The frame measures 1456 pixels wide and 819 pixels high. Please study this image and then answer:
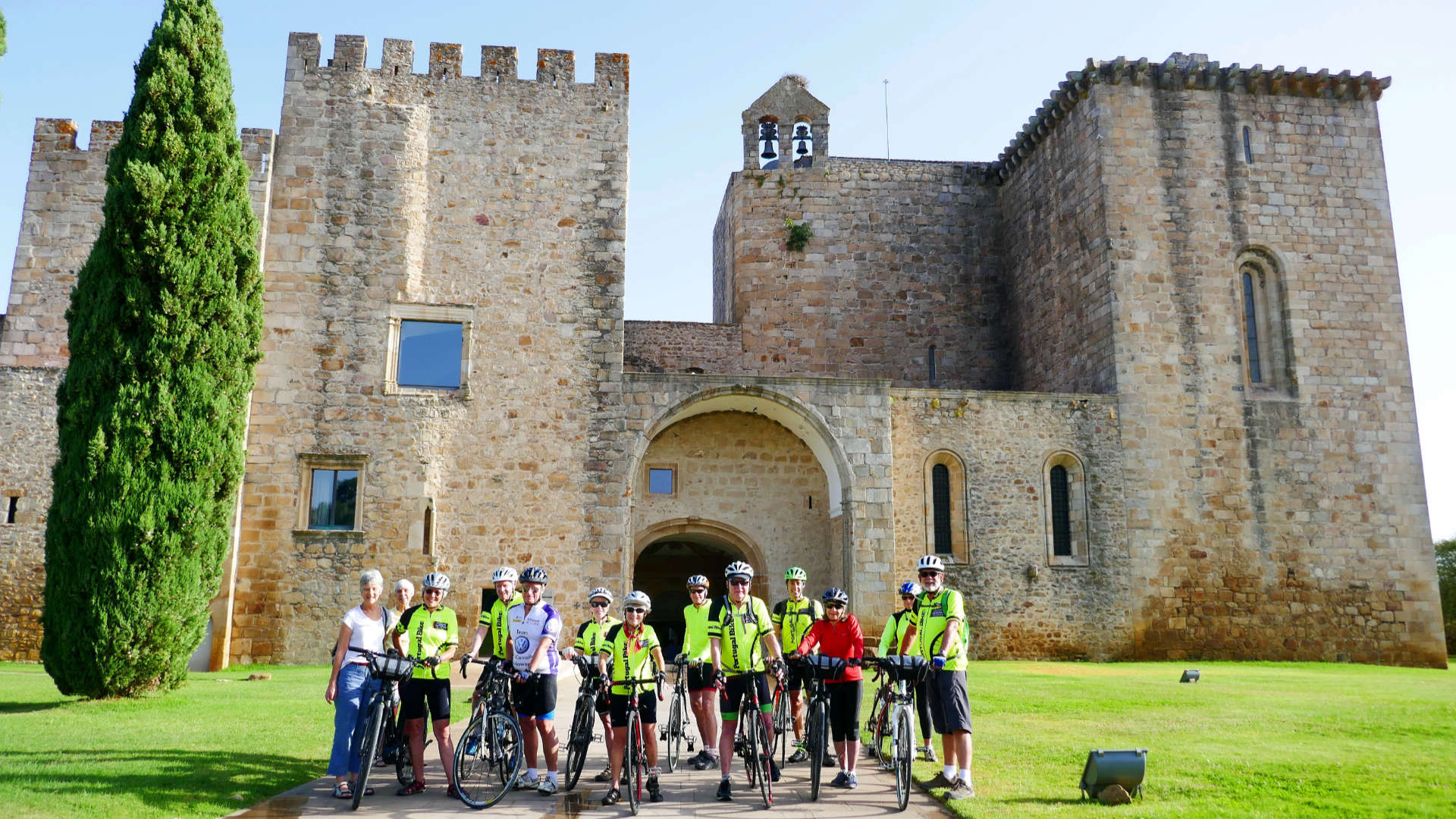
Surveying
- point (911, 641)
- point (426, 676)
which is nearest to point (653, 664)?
point (426, 676)

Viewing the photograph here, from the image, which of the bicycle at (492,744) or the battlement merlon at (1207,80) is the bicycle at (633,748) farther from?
the battlement merlon at (1207,80)

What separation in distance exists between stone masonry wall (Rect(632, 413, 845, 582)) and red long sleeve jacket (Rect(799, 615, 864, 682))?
38.8 feet

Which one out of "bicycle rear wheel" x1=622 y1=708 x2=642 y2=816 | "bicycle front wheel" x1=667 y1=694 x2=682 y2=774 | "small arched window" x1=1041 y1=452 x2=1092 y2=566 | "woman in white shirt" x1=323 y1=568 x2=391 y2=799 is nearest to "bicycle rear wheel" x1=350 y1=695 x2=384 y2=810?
"woman in white shirt" x1=323 y1=568 x2=391 y2=799

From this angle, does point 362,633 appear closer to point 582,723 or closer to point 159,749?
point 582,723

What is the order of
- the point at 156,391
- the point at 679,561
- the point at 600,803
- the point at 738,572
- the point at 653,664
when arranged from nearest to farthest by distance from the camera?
the point at 600,803 → the point at 653,664 → the point at 738,572 → the point at 156,391 → the point at 679,561

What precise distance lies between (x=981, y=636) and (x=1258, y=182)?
11.4 metres

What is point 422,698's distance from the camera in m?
7.41

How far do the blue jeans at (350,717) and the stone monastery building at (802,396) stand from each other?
32.8 feet

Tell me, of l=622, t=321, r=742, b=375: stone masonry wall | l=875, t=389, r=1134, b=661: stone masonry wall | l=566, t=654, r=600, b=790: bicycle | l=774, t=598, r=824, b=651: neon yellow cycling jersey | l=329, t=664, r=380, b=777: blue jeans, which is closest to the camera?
l=329, t=664, r=380, b=777: blue jeans

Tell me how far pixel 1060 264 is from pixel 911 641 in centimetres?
1614

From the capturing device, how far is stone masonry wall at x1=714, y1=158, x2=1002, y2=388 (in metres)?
23.7

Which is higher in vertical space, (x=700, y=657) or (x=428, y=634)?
(x=428, y=634)

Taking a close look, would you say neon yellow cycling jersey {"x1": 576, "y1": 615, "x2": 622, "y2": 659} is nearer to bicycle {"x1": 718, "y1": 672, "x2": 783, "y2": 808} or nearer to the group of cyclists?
the group of cyclists

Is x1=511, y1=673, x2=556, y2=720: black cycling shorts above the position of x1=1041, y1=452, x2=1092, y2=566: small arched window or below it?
below
